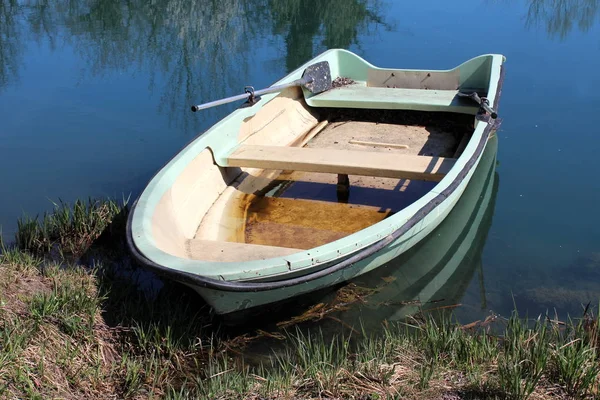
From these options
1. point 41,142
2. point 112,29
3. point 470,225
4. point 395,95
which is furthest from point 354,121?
point 112,29

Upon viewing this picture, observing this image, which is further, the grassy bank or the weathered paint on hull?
the weathered paint on hull

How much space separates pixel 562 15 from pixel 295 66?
492cm

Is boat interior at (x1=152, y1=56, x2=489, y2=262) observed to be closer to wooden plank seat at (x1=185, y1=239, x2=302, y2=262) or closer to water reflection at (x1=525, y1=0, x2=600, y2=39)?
wooden plank seat at (x1=185, y1=239, x2=302, y2=262)

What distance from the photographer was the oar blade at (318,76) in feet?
21.1

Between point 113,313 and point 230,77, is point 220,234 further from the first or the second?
point 230,77

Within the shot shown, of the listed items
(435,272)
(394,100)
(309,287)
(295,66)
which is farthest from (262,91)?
(295,66)

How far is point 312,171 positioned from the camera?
16.3ft

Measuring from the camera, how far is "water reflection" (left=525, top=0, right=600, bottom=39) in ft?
35.5

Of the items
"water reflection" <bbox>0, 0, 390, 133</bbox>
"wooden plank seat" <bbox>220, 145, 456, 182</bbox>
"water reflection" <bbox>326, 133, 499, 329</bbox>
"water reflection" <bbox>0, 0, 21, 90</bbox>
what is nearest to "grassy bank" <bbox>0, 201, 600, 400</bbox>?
"water reflection" <bbox>326, 133, 499, 329</bbox>

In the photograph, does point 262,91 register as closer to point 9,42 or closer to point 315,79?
point 315,79

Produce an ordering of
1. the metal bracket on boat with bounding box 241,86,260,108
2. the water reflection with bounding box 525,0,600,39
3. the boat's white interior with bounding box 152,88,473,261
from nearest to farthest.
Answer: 1. the boat's white interior with bounding box 152,88,473,261
2. the metal bracket on boat with bounding box 241,86,260,108
3. the water reflection with bounding box 525,0,600,39

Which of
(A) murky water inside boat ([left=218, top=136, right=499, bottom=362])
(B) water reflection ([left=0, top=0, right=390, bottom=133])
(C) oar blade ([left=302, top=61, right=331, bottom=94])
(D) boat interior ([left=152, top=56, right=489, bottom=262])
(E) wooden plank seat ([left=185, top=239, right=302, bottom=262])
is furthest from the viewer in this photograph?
(B) water reflection ([left=0, top=0, right=390, bottom=133])

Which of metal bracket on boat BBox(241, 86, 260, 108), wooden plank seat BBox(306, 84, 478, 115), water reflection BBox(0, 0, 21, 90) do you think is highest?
metal bracket on boat BBox(241, 86, 260, 108)

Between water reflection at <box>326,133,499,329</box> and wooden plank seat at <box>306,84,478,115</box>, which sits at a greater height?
wooden plank seat at <box>306,84,478,115</box>
